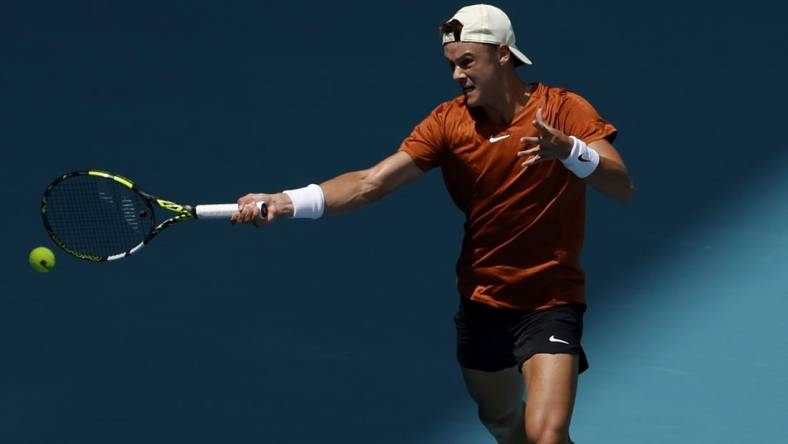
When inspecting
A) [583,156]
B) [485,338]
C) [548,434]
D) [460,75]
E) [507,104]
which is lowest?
[548,434]

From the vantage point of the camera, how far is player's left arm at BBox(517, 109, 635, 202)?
23.0 ft

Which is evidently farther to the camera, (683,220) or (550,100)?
(683,220)

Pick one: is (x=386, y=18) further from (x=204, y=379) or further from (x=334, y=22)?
(x=204, y=379)

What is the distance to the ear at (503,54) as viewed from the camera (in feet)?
24.4

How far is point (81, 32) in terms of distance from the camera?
11219 millimetres

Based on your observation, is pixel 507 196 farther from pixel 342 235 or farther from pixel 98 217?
pixel 342 235

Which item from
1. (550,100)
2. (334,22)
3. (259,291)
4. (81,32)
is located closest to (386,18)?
(334,22)

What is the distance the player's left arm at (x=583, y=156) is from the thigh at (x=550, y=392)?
65cm

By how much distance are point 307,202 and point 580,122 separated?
1.07 metres

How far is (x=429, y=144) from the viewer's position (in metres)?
7.58

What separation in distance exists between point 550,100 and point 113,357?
256 centimetres

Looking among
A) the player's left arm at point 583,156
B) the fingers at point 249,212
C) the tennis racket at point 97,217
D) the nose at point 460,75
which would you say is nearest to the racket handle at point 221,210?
the fingers at point 249,212

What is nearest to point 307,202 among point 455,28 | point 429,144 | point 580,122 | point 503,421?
point 429,144

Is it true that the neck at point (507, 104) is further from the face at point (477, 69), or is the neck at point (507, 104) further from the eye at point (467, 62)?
the eye at point (467, 62)
